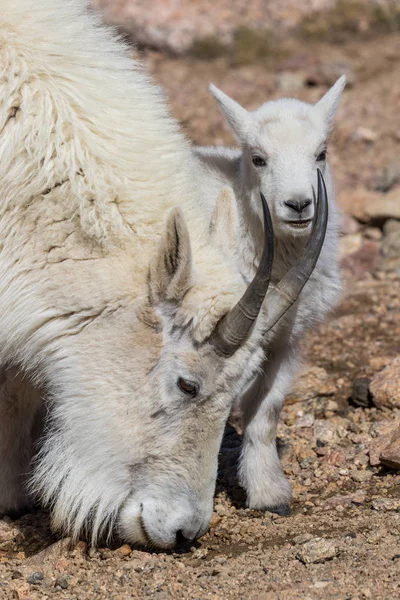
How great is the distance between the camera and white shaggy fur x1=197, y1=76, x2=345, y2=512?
230 inches

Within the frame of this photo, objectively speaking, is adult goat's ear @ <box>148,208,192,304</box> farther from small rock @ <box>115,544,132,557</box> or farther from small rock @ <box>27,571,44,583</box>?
small rock @ <box>27,571,44,583</box>

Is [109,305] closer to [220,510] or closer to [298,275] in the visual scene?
[298,275]

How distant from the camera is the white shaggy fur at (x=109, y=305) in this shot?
476 cm

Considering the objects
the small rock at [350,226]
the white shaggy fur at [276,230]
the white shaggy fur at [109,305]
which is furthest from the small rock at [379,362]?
the small rock at [350,226]

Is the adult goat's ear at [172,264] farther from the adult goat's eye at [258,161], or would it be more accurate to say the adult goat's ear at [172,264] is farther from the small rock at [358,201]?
the small rock at [358,201]

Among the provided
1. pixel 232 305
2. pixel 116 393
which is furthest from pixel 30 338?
pixel 232 305

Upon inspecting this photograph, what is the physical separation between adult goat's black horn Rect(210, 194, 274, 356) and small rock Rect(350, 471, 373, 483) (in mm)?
1681

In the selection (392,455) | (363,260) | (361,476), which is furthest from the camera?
(363,260)

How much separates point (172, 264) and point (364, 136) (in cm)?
860

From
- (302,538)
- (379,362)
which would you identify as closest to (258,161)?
(379,362)

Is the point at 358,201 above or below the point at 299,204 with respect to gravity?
below

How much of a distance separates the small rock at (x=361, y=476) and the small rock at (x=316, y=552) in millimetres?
1107

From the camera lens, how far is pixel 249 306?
15.1 feet

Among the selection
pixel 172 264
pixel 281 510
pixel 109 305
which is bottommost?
pixel 281 510
